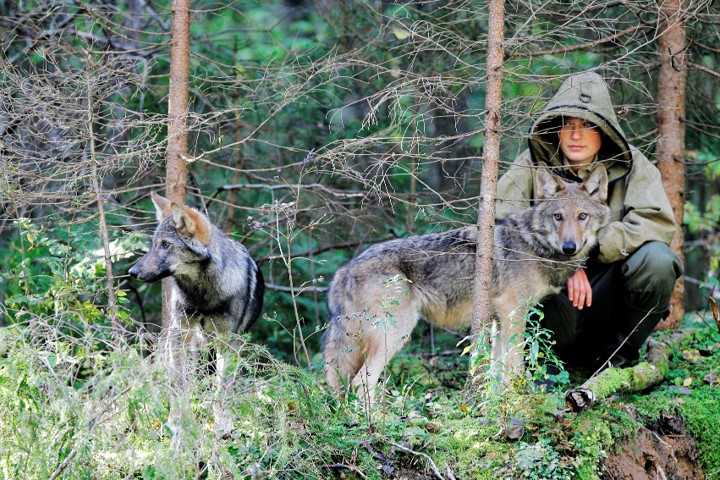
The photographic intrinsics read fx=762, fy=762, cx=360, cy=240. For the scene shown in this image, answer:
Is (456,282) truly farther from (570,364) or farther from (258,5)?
(258,5)

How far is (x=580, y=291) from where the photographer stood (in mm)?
6117

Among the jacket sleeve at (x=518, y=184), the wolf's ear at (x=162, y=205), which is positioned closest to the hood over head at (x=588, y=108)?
the jacket sleeve at (x=518, y=184)

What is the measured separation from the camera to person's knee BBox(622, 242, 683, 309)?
5.98 m

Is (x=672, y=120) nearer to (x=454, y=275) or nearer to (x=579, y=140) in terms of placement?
(x=579, y=140)

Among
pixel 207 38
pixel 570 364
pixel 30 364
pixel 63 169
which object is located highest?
pixel 207 38

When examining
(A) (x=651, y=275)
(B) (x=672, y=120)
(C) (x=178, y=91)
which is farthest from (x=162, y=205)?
(B) (x=672, y=120)

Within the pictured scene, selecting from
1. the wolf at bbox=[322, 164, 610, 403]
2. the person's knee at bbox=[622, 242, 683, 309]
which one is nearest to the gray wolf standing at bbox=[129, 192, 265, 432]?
the wolf at bbox=[322, 164, 610, 403]

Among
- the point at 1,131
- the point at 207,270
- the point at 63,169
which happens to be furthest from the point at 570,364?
the point at 1,131

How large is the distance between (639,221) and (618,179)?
1.66 ft

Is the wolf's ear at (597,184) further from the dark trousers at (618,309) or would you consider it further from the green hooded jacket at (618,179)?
the dark trousers at (618,309)

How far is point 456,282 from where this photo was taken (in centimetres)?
675

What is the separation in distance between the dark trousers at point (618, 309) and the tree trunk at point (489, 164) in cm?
90

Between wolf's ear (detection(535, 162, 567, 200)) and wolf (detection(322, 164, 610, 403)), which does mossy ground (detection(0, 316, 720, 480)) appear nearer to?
wolf (detection(322, 164, 610, 403))

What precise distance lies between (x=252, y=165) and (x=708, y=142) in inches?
223
